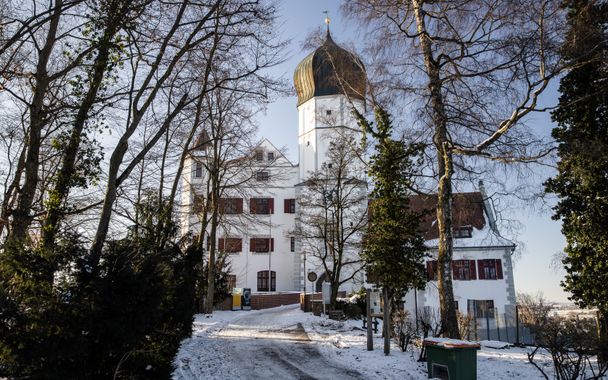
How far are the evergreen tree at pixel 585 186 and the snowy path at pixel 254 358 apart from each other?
8706 millimetres

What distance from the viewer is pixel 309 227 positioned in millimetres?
35188

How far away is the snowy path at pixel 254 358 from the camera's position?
404 inches

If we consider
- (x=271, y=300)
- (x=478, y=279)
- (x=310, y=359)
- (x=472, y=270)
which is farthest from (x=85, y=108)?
(x=478, y=279)

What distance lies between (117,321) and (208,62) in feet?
27.0

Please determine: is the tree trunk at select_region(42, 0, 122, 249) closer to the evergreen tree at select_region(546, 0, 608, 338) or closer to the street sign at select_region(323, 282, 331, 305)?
the evergreen tree at select_region(546, 0, 608, 338)

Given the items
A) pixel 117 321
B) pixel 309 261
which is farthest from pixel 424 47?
pixel 309 261

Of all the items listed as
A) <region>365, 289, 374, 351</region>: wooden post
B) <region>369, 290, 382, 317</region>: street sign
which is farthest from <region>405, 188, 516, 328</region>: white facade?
<region>365, 289, 374, 351</region>: wooden post

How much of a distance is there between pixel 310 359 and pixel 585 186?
10.2 meters

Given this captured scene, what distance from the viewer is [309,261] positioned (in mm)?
42531

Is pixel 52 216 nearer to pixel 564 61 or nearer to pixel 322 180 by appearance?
pixel 564 61

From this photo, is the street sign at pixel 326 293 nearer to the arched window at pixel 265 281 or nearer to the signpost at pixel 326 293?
the signpost at pixel 326 293

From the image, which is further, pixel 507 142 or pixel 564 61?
pixel 507 142

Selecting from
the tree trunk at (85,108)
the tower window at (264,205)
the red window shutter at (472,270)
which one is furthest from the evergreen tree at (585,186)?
the tower window at (264,205)

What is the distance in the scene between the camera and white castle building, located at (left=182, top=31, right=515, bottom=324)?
93.5 ft
